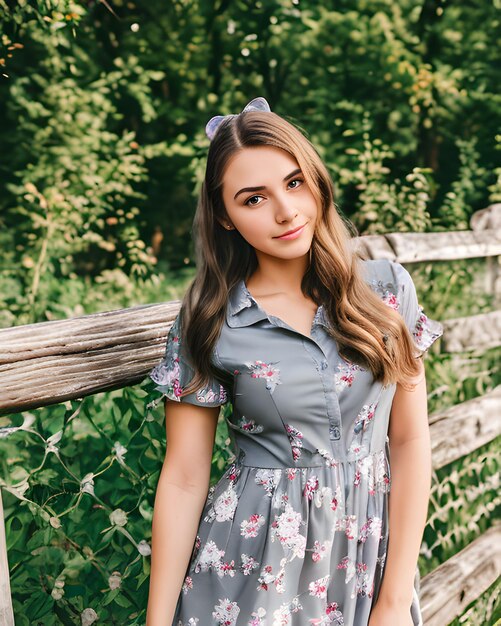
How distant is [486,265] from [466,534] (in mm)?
1200

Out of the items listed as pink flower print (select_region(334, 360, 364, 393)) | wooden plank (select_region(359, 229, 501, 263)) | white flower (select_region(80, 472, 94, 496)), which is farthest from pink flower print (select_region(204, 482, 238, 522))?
wooden plank (select_region(359, 229, 501, 263))

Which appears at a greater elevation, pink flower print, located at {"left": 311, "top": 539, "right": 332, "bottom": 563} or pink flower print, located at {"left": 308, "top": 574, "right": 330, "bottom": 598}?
pink flower print, located at {"left": 311, "top": 539, "right": 332, "bottom": 563}

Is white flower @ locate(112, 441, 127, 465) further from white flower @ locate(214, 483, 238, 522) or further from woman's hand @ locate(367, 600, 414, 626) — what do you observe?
woman's hand @ locate(367, 600, 414, 626)

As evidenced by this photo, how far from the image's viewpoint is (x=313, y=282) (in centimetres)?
184

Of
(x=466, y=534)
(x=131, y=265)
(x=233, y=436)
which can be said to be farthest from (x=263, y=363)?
(x=131, y=265)

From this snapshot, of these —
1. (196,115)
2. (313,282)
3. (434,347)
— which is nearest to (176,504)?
(313,282)

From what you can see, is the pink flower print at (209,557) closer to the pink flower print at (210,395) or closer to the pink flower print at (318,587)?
the pink flower print at (318,587)

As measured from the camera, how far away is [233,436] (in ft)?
6.01

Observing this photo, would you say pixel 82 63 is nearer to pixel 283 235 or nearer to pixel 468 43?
pixel 468 43

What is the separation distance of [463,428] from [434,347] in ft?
1.32

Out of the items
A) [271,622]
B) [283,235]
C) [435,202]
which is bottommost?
[435,202]

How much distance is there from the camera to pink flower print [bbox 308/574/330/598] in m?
1.69

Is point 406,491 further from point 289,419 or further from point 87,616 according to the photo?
point 87,616

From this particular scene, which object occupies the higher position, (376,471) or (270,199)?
(270,199)
